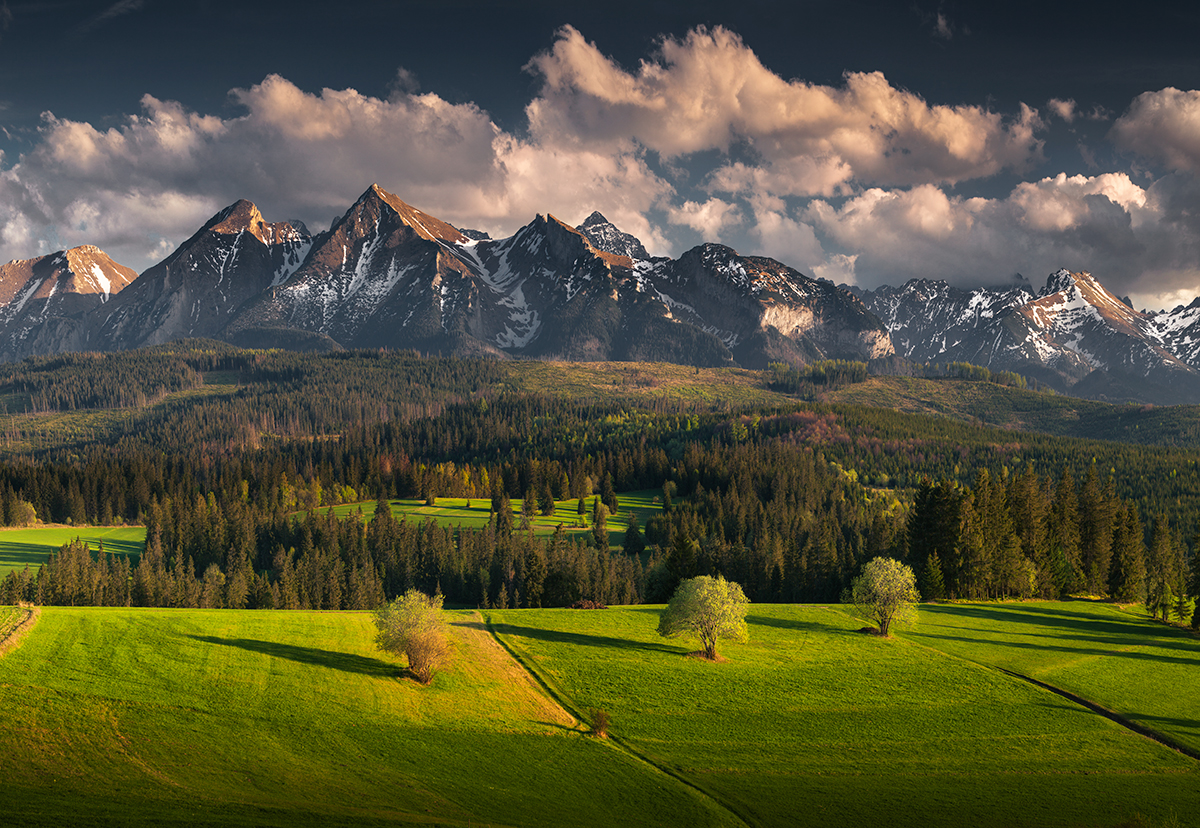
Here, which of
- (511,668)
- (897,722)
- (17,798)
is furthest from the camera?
(511,668)

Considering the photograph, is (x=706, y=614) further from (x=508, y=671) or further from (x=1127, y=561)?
(x=1127, y=561)

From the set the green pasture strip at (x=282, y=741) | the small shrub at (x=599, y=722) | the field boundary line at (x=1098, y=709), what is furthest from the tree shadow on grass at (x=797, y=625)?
the green pasture strip at (x=282, y=741)

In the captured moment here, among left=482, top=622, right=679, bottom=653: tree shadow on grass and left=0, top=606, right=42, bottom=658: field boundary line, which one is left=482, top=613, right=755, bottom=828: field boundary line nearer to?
left=482, top=622, right=679, bottom=653: tree shadow on grass

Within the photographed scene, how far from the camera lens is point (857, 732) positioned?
196 ft

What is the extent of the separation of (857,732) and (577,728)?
21940 mm

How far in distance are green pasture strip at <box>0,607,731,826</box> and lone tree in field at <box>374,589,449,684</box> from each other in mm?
1787

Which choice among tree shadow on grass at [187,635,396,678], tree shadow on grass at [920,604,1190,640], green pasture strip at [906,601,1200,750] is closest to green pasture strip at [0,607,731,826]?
tree shadow on grass at [187,635,396,678]

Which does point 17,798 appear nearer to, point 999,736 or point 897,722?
A: point 897,722

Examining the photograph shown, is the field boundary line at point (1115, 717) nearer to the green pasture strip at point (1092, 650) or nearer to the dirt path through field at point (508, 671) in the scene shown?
the green pasture strip at point (1092, 650)

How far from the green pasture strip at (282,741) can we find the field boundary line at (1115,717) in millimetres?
37445

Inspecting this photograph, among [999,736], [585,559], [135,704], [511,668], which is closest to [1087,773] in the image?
[999,736]

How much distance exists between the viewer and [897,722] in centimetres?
6162

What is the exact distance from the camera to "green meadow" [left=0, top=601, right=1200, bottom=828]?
45.9 meters

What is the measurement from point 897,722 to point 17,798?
58936 mm
